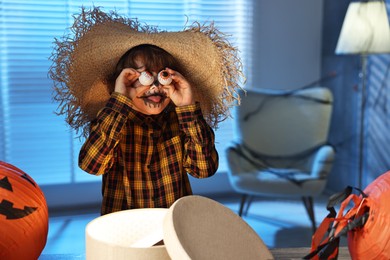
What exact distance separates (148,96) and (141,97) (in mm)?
13

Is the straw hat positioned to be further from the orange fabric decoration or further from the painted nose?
the orange fabric decoration

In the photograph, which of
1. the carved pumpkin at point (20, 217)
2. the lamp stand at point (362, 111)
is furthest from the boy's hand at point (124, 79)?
the lamp stand at point (362, 111)

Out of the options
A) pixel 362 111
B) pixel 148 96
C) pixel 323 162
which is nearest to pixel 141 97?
pixel 148 96

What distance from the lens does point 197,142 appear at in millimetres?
975

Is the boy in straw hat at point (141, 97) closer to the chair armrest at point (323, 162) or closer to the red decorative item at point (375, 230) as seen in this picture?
the red decorative item at point (375, 230)

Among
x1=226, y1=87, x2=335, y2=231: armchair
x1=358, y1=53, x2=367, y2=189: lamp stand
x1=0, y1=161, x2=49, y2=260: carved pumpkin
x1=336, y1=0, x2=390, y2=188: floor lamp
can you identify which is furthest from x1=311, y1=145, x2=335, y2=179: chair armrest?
x1=0, y1=161, x2=49, y2=260: carved pumpkin

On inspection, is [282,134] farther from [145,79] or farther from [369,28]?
[145,79]

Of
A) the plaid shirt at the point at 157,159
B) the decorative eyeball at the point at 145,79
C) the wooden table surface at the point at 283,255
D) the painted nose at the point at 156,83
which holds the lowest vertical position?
the wooden table surface at the point at 283,255

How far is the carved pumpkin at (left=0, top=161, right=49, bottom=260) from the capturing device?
2.14ft

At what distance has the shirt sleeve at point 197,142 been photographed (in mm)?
958

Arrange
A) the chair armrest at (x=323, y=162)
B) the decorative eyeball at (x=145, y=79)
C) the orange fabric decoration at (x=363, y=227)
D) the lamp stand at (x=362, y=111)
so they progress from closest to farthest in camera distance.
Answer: the orange fabric decoration at (x=363, y=227) → the decorative eyeball at (x=145, y=79) → the chair armrest at (x=323, y=162) → the lamp stand at (x=362, y=111)

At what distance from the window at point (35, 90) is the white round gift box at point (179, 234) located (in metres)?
2.64

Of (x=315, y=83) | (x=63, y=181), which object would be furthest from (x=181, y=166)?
(x=315, y=83)

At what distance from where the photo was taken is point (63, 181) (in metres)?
3.43
